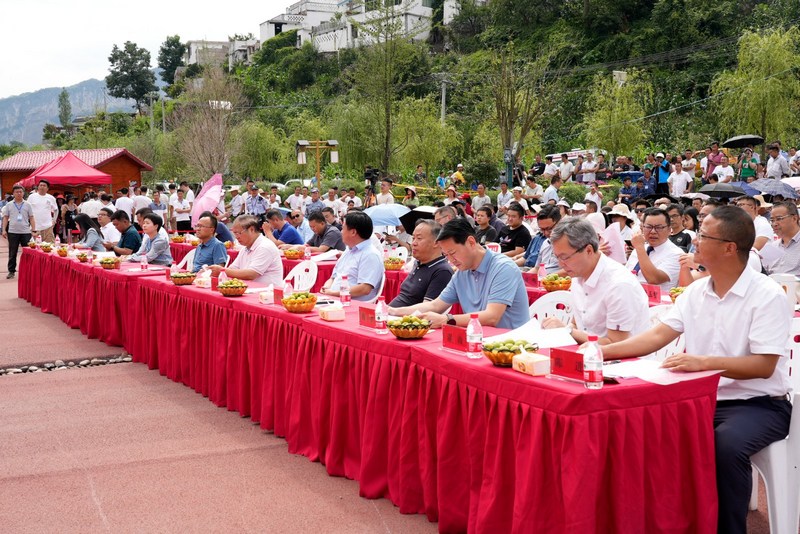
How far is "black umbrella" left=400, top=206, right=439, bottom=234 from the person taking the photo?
9.16 metres

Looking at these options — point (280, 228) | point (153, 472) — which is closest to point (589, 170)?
point (280, 228)

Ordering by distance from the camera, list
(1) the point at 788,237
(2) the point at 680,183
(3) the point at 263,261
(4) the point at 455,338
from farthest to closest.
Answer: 1. (2) the point at 680,183
2. (3) the point at 263,261
3. (1) the point at 788,237
4. (4) the point at 455,338

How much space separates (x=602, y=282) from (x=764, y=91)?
808 inches

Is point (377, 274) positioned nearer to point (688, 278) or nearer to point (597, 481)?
point (688, 278)

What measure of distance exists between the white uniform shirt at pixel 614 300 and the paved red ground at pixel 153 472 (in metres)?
1.04

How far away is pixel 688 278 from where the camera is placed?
5.38 metres

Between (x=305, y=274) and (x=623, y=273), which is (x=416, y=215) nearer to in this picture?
(x=305, y=274)

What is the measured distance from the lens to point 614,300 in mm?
3596

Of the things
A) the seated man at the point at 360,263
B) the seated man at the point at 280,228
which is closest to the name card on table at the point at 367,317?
the seated man at the point at 360,263

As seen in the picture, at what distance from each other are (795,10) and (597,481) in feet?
134

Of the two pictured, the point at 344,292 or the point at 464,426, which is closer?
the point at 464,426

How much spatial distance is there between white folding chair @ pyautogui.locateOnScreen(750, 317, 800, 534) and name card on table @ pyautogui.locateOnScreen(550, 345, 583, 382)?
2.78ft

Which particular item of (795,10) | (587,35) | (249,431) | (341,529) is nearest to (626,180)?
(249,431)

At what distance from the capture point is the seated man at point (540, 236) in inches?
289
